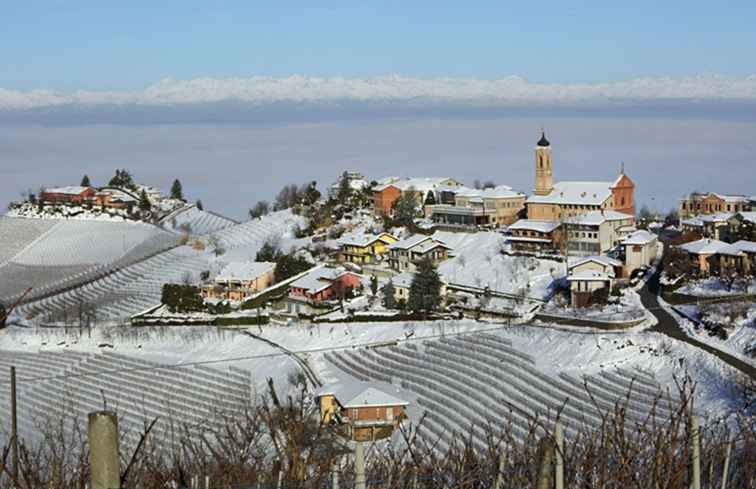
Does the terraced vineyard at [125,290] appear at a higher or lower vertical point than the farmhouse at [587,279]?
lower

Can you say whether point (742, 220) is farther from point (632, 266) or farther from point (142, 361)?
point (142, 361)

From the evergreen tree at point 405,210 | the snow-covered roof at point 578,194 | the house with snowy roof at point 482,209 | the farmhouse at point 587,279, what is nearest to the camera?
the farmhouse at point 587,279

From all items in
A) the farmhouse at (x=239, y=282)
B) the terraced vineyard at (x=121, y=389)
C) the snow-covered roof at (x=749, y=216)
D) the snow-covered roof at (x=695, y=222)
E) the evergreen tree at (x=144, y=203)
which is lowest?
the terraced vineyard at (x=121, y=389)

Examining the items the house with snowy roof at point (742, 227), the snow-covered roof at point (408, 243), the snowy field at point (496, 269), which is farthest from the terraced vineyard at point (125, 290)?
the house with snowy roof at point (742, 227)

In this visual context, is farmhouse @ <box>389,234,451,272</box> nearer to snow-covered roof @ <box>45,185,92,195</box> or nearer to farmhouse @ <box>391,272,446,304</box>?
farmhouse @ <box>391,272,446,304</box>

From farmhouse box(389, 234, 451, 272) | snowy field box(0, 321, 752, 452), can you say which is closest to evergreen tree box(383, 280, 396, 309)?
snowy field box(0, 321, 752, 452)

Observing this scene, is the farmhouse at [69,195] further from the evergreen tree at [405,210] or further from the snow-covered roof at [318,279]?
the snow-covered roof at [318,279]

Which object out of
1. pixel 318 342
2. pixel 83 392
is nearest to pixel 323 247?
pixel 318 342

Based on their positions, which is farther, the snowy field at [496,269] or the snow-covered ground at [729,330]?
the snowy field at [496,269]
